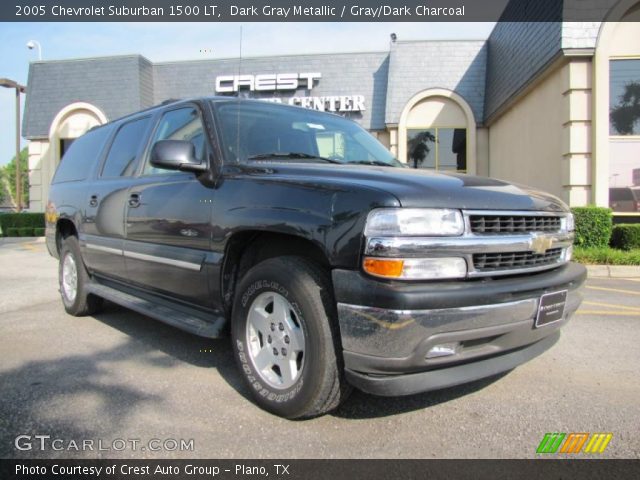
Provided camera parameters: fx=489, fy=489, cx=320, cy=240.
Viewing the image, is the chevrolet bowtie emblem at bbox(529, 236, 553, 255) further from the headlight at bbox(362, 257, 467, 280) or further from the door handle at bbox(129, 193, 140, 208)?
the door handle at bbox(129, 193, 140, 208)

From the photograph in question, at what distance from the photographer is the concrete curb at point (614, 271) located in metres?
8.17

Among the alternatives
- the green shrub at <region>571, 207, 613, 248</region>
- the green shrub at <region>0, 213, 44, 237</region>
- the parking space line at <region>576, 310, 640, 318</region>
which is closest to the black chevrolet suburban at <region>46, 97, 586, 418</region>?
the parking space line at <region>576, 310, 640, 318</region>

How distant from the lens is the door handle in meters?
3.86

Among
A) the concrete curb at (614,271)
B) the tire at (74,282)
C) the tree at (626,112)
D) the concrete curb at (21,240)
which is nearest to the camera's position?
the tire at (74,282)

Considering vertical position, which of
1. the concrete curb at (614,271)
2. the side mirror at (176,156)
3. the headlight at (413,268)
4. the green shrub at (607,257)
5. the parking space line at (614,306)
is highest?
the side mirror at (176,156)

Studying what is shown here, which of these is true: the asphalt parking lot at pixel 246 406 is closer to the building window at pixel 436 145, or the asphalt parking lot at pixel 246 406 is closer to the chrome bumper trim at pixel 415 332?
the chrome bumper trim at pixel 415 332

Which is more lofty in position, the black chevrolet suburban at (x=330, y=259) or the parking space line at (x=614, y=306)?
the black chevrolet suburban at (x=330, y=259)

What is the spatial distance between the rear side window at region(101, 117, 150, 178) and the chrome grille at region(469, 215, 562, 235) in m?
3.00

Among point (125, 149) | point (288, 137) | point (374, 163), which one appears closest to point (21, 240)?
point (125, 149)

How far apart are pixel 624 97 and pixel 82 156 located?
10.3 meters

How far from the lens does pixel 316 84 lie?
57.2 ft

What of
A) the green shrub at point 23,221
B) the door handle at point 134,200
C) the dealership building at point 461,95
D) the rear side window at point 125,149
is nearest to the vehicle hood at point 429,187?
the door handle at point 134,200

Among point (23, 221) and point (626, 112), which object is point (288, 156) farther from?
point (23, 221)

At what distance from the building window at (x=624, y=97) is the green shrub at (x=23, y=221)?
17.8 metres
